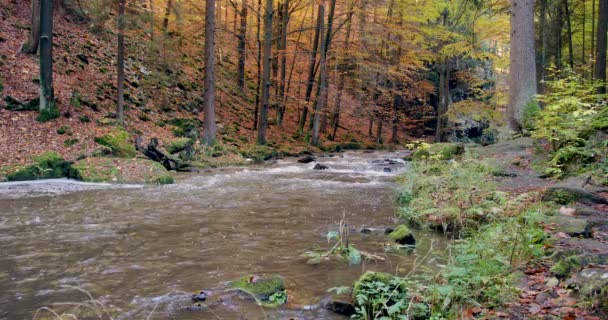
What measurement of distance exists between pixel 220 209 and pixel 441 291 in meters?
5.33

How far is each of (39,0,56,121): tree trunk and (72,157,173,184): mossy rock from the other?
3046 millimetres

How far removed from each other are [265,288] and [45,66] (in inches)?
477

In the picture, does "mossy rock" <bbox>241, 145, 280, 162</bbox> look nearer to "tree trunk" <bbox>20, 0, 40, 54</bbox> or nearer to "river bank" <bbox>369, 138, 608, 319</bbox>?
"tree trunk" <bbox>20, 0, 40, 54</bbox>

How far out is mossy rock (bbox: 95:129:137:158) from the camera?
12266 millimetres

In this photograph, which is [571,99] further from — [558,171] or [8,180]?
[8,180]

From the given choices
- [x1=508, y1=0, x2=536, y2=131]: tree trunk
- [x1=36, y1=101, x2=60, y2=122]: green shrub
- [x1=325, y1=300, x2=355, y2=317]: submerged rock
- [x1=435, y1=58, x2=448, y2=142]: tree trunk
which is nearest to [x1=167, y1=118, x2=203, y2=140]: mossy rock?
[x1=36, y1=101, x2=60, y2=122]: green shrub

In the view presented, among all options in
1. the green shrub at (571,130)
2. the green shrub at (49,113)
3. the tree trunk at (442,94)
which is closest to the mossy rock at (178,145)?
the green shrub at (49,113)

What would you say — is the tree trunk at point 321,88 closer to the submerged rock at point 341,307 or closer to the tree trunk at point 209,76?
the tree trunk at point 209,76

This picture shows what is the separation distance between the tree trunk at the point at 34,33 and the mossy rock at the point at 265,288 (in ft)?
49.9

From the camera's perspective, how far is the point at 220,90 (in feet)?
77.3

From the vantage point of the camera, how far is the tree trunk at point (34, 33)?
50.6 feet

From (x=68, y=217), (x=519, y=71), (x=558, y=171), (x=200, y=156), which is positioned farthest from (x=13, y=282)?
(x=519, y=71)

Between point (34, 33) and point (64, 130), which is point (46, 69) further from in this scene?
point (34, 33)

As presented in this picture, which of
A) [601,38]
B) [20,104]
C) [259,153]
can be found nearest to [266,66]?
[259,153]
